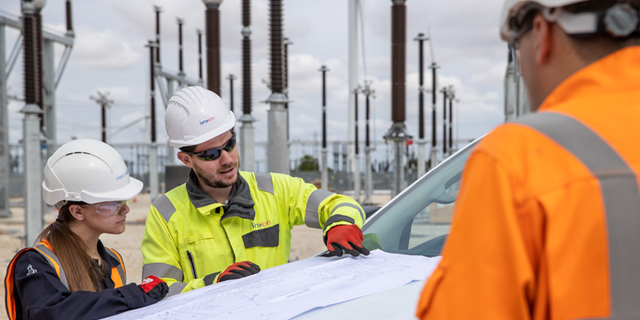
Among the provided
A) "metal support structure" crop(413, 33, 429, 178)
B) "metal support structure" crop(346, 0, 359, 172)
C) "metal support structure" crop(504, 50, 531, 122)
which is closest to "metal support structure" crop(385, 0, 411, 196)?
"metal support structure" crop(413, 33, 429, 178)

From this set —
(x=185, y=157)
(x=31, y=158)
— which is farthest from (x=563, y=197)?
(x=31, y=158)

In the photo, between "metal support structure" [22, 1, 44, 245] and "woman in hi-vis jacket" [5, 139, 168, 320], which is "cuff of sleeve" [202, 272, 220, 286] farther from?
"metal support structure" [22, 1, 44, 245]

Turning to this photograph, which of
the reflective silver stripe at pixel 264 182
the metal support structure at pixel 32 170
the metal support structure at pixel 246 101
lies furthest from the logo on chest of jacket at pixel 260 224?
the metal support structure at pixel 32 170

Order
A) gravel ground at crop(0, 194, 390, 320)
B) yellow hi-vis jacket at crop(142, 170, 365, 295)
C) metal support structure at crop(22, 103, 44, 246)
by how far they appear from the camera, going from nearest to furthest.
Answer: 1. yellow hi-vis jacket at crop(142, 170, 365, 295)
2. gravel ground at crop(0, 194, 390, 320)
3. metal support structure at crop(22, 103, 44, 246)

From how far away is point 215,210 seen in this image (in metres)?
3.12

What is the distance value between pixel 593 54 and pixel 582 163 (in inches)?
8.3

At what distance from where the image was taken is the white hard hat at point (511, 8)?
2.87 feet

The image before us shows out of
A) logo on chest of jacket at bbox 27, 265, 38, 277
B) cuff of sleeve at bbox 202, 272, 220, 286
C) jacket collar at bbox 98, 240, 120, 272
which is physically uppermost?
logo on chest of jacket at bbox 27, 265, 38, 277

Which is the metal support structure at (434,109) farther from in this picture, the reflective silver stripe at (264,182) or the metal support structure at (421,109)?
the reflective silver stripe at (264,182)

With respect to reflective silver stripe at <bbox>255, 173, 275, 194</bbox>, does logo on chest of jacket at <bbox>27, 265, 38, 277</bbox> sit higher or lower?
lower

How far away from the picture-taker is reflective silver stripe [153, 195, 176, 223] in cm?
306

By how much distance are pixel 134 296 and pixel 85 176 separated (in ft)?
2.68

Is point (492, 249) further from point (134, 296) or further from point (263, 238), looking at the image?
point (263, 238)

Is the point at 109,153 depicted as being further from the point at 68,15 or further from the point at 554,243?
the point at 68,15
